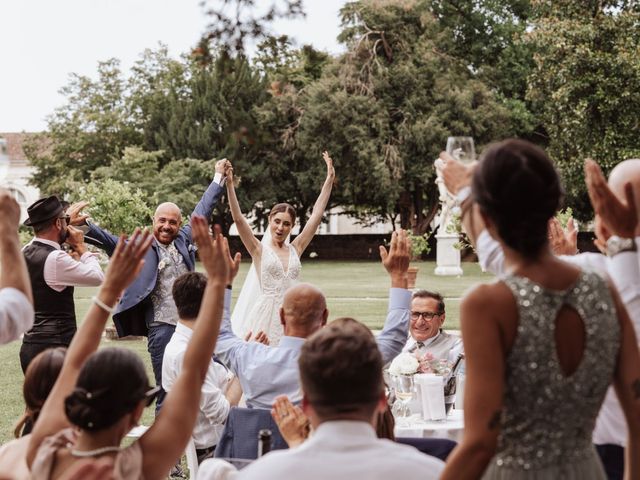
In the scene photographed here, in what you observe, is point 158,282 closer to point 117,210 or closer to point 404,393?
point 404,393

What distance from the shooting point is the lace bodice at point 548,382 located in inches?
80.8

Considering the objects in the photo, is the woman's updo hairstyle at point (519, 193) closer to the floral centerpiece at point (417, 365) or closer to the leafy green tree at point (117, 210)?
the floral centerpiece at point (417, 365)

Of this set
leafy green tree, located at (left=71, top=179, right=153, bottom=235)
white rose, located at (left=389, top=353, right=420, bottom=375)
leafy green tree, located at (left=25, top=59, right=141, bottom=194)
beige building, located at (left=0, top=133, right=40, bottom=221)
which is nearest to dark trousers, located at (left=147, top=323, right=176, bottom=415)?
white rose, located at (left=389, top=353, right=420, bottom=375)

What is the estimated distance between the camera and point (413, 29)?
3859 centimetres

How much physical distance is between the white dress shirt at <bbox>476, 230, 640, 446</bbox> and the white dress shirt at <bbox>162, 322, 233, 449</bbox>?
2781 mm

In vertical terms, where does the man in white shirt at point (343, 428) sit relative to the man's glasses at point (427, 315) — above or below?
above

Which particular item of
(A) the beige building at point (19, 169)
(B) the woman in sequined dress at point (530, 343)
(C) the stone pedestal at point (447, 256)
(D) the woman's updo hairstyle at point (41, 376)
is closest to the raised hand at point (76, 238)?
(D) the woman's updo hairstyle at point (41, 376)

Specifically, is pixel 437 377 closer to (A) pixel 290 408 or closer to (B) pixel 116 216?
(A) pixel 290 408

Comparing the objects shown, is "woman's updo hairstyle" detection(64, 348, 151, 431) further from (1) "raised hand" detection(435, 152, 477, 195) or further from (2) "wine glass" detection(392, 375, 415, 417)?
(2) "wine glass" detection(392, 375, 415, 417)

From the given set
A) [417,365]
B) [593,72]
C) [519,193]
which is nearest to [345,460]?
[519,193]

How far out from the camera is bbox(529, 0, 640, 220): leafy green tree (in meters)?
27.5

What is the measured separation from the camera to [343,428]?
211 centimetres

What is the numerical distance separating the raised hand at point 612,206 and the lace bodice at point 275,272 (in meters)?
5.28

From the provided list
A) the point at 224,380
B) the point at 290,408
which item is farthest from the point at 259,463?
the point at 224,380
